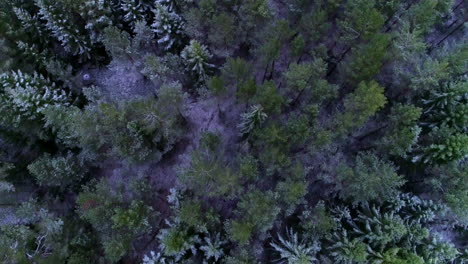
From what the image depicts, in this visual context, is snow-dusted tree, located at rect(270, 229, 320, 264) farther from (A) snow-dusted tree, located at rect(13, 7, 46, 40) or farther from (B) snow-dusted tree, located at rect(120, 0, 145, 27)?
(A) snow-dusted tree, located at rect(13, 7, 46, 40)

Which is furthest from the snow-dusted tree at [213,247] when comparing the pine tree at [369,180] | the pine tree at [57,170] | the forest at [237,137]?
the pine tree at [57,170]

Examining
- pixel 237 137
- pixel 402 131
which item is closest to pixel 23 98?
pixel 237 137

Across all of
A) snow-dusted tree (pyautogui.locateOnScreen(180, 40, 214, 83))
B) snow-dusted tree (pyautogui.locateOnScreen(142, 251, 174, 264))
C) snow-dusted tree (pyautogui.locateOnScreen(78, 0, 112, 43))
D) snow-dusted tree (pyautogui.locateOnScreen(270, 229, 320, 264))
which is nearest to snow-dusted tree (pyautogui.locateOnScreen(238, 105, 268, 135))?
snow-dusted tree (pyautogui.locateOnScreen(180, 40, 214, 83))

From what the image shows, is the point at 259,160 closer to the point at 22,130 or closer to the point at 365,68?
the point at 365,68

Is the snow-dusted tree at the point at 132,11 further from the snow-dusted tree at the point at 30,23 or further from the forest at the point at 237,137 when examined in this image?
the snow-dusted tree at the point at 30,23

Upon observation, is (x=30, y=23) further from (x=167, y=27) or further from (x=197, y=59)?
(x=197, y=59)

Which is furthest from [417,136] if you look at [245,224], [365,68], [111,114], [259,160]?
[111,114]

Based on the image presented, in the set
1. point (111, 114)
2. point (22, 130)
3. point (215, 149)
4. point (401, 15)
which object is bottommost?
point (22, 130)
